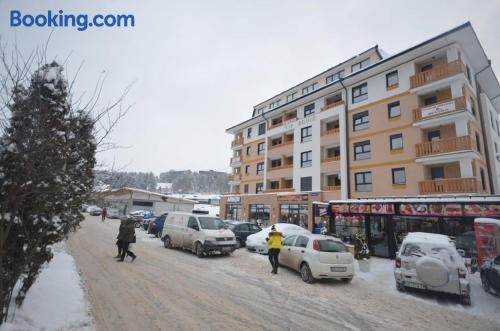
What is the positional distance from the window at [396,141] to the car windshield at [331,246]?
44.4 feet

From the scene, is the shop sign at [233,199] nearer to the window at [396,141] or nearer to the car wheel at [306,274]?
the window at [396,141]

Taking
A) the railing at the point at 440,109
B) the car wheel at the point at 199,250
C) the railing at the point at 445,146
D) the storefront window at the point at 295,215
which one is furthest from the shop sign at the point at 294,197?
the car wheel at the point at 199,250

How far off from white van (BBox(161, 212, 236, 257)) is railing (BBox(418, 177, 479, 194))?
13.2 metres

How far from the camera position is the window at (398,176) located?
18500 mm

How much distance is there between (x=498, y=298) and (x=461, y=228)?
4.70 m

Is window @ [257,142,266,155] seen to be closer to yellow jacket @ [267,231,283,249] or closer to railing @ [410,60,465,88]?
railing @ [410,60,465,88]

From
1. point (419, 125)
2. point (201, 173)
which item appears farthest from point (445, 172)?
point (201, 173)

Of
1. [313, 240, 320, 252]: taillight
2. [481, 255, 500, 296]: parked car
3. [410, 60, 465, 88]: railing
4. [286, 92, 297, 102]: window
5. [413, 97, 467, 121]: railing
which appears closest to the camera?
[481, 255, 500, 296]: parked car

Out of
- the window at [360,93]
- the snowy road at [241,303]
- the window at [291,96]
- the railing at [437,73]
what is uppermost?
the window at [291,96]

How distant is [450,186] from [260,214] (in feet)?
56.7

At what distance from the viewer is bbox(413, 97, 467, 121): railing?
16125mm

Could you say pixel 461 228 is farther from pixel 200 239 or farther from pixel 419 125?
pixel 200 239

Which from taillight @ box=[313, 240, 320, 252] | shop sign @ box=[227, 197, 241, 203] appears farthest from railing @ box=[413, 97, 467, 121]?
shop sign @ box=[227, 197, 241, 203]

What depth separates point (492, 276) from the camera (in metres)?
→ 7.69
